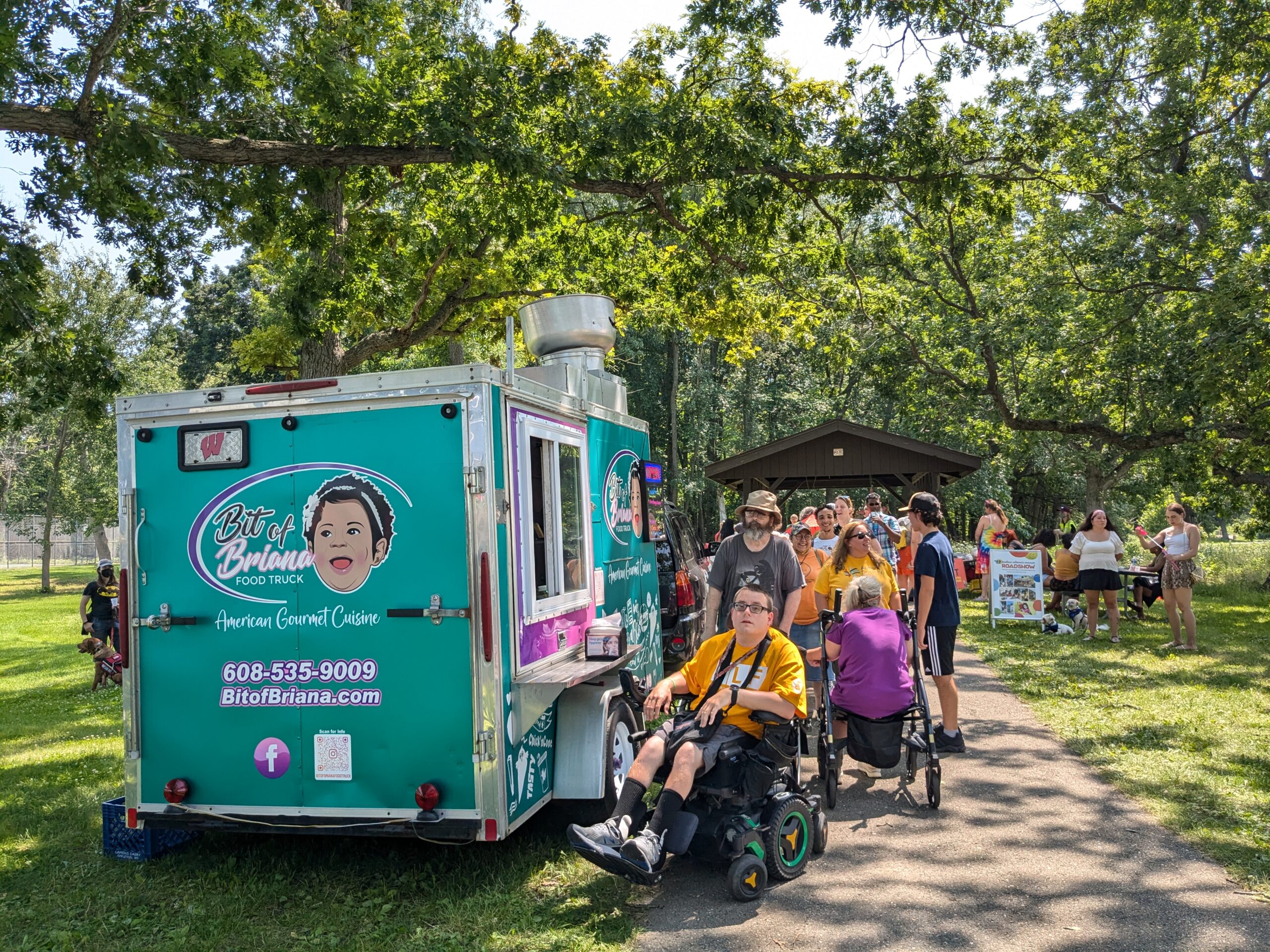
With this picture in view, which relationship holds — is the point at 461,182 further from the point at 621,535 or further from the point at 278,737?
the point at 278,737

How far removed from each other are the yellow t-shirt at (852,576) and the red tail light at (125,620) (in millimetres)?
4503

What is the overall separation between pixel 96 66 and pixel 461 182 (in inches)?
245

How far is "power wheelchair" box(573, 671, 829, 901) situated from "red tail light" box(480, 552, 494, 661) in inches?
40.8

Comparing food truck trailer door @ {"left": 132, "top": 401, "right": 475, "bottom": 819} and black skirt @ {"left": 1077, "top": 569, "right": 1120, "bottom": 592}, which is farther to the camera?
black skirt @ {"left": 1077, "top": 569, "right": 1120, "bottom": 592}

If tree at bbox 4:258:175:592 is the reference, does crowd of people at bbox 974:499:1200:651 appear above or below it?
below

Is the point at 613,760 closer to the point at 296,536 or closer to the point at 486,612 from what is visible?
the point at 486,612

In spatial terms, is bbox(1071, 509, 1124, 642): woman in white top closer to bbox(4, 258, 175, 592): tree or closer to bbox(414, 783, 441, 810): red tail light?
bbox(414, 783, 441, 810): red tail light

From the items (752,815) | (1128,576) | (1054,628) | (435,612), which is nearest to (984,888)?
(752,815)

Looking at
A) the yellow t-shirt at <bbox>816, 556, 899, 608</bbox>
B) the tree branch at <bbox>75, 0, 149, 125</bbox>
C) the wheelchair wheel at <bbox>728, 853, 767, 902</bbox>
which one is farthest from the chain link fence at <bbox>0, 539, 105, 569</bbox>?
the wheelchair wheel at <bbox>728, 853, 767, 902</bbox>

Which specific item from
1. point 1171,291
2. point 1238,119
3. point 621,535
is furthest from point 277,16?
point 1238,119

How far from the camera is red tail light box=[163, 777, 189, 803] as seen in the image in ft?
15.3

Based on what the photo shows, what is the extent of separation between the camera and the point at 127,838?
5.27 m

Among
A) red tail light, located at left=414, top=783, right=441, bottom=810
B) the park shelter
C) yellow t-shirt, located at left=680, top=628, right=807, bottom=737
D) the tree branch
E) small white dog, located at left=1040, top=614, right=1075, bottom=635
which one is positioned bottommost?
small white dog, located at left=1040, top=614, right=1075, bottom=635

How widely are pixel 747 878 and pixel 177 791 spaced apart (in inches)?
110
